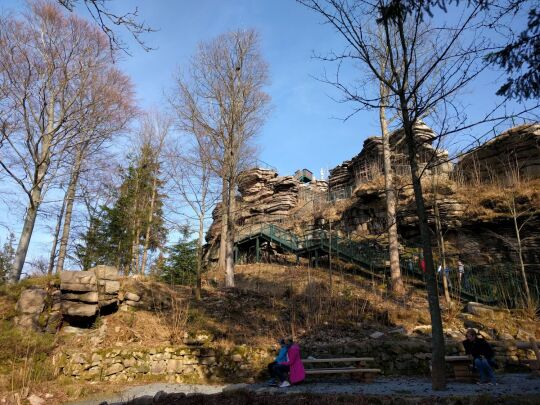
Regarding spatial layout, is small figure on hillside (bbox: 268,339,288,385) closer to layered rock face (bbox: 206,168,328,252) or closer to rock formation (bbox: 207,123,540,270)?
rock formation (bbox: 207,123,540,270)

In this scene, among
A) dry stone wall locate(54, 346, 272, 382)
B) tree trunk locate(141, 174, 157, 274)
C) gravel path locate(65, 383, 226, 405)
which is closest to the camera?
gravel path locate(65, 383, 226, 405)

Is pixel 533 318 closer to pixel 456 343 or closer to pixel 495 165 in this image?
pixel 456 343

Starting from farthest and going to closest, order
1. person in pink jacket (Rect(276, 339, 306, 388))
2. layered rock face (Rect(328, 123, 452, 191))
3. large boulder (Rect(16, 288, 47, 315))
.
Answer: layered rock face (Rect(328, 123, 452, 191))
large boulder (Rect(16, 288, 47, 315))
person in pink jacket (Rect(276, 339, 306, 388))

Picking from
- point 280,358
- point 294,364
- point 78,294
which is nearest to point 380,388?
point 294,364

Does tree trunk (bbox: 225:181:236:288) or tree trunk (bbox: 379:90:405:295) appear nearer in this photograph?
tree trunk (bbox: 225:181:236:288)

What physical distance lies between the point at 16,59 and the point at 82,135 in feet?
11.4

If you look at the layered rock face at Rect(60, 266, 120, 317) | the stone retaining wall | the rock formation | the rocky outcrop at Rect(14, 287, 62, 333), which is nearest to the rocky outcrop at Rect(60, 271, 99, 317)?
the layered rock face at Rect(60, 266, 120, 317)

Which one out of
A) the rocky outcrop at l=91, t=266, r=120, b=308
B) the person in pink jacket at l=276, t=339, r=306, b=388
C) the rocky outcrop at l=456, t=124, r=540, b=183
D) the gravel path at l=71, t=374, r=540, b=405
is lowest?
the gravel path at l=71, t=374, r=540, b=405

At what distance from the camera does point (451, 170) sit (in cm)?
2327

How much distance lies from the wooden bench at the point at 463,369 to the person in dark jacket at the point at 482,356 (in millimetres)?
183

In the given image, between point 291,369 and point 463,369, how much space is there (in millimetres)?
3765

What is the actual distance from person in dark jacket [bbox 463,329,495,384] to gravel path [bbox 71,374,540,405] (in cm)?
26

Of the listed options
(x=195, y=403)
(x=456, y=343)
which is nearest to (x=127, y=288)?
(x=195, y=403)

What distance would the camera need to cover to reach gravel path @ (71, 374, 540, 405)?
6336 mm
